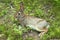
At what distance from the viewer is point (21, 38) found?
5.09 meters

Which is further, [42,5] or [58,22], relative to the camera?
[42,5]

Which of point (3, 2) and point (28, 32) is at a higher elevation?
point (3, 2)

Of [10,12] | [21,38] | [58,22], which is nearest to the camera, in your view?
[21,38]

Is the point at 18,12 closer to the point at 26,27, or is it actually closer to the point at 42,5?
the point at 26,27

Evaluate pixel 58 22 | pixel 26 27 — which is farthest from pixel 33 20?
pixel 58 22

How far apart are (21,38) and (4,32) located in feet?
1.38

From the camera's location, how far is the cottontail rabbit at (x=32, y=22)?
5211mm

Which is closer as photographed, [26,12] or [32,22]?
[32,22]

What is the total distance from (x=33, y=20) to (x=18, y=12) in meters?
0.41

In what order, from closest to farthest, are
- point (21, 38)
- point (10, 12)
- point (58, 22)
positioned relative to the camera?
point (21, 38), point (58, 22), point (10, 12)

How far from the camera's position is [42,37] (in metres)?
5.12

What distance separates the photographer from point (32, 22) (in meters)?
5.33

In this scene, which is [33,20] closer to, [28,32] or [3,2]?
[28,32]

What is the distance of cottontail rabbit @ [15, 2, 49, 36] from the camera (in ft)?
17.1
